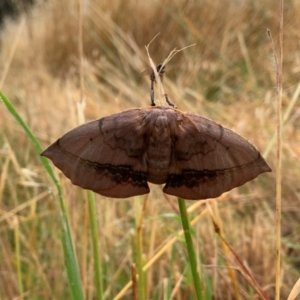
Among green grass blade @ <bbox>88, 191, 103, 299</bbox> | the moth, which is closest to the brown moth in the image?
the moth

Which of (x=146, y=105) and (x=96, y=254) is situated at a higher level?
(x=146, y=105)

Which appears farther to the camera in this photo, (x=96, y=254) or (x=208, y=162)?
(x=96, y=254)

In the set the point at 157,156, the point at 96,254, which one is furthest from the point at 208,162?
the point at 96,254

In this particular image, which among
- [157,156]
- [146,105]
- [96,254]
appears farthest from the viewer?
[146,105]

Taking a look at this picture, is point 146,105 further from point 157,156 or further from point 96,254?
point 157,156

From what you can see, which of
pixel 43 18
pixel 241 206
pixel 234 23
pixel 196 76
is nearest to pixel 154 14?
pixel 234 23

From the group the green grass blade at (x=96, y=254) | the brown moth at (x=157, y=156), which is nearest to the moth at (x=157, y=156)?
the brown moth at (x=157, y=156)

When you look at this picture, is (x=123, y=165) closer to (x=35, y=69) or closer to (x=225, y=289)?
(x=225, y=289)
